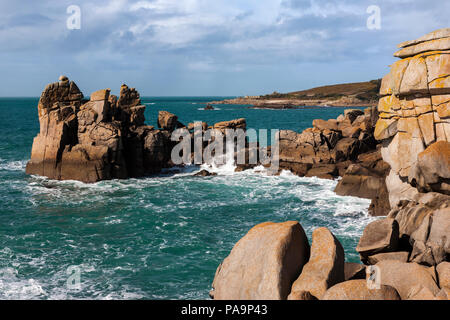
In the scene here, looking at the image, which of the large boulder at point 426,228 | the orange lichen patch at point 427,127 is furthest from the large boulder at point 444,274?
the orange lichen patch at point 427,127

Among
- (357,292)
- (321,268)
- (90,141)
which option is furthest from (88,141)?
(357,292)

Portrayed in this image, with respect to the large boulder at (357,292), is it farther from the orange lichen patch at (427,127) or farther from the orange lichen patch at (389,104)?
the orange lichen patch at (389,104)

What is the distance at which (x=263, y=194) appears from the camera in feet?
119

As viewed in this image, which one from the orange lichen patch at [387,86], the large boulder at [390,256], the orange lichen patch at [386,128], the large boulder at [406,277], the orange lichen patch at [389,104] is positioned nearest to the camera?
the large boulder at [406,277]

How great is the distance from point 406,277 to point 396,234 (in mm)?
4278

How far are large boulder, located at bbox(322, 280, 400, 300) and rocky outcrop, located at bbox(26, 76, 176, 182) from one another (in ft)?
106

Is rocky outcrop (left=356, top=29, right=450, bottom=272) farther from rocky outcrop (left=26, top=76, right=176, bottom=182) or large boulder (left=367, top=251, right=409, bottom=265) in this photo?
rocky outcrop (left=26, top=76, right=176, bottom=182)

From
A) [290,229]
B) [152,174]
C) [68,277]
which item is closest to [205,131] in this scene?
[152,174]

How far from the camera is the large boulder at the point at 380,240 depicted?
55.1ft

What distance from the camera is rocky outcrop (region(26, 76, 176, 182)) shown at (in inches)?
1591

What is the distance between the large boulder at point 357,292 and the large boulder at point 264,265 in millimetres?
1287

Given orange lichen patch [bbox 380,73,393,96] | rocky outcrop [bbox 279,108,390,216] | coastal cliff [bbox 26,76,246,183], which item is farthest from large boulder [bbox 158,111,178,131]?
orange lichen patch [bbox 380,73,393,96]

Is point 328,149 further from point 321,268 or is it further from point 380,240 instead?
point 321,268

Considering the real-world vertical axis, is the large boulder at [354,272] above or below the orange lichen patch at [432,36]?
below
